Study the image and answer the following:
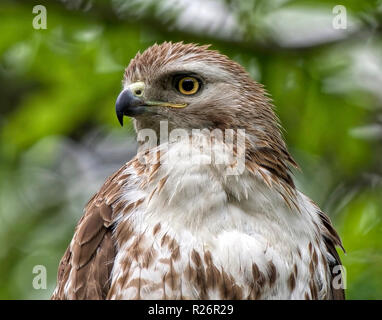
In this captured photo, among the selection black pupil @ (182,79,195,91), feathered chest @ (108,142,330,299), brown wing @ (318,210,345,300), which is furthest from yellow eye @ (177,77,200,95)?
brown wing @ (318,210,345,300)

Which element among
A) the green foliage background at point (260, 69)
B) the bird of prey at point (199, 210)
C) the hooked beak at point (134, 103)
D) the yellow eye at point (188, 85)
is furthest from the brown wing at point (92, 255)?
the green foliage background at point (260, 69)

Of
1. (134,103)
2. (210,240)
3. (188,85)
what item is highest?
(188,85)

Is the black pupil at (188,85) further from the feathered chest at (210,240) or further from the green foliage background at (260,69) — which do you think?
the green foliage background at (260,69)

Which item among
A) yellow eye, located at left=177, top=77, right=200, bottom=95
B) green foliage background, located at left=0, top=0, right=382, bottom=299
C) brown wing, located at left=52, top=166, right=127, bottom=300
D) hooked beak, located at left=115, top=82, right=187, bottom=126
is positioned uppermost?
green foliage background, located at left=0, top=0, right=382, bottom=299

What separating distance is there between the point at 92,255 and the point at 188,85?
1446 millimetres

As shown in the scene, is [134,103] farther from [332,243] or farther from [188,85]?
[332,243]

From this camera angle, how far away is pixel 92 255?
543 cm

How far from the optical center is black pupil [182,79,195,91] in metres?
6.02

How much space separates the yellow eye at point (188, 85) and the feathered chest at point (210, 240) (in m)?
0.70

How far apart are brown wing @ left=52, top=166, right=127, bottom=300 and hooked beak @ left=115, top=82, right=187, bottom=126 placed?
0.51m

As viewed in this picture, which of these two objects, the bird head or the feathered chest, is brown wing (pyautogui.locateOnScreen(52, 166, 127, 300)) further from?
the bird head

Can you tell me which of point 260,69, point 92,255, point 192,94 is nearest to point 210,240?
point 92,255
